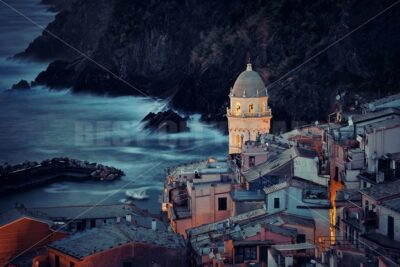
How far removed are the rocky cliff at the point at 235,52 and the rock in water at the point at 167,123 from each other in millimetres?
877

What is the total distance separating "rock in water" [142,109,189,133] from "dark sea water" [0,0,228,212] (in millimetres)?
259

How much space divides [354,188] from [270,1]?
33.1 metres

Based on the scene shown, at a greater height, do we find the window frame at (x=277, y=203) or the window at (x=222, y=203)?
the window frame at (x=277, y=203)

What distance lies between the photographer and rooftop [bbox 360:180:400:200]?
66.1 feet

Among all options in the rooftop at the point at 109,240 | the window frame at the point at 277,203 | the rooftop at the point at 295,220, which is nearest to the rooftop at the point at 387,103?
the window frame at the point at 277,203

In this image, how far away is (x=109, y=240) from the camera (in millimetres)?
21703

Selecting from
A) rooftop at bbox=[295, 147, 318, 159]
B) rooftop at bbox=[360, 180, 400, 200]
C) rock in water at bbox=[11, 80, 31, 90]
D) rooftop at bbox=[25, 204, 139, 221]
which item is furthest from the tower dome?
rock in water at bbox=[11, 80, 31, 90]

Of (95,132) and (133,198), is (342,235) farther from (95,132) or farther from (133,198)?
(95,132)

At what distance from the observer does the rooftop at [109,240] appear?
2138 cm

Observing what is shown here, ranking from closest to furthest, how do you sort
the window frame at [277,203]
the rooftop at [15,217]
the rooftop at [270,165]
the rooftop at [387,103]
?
the window frame at [277,203] < the rooftop at [15,217] < the rooftop at [270,165] < the rooftop at [387,103]

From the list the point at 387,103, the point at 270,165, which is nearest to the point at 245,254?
the point at 270,165

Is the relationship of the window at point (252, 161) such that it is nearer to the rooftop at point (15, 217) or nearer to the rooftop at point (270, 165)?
the rooftop at point (270, 165)

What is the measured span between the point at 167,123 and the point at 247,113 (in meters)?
18.1

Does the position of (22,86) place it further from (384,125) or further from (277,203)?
(384,125)
